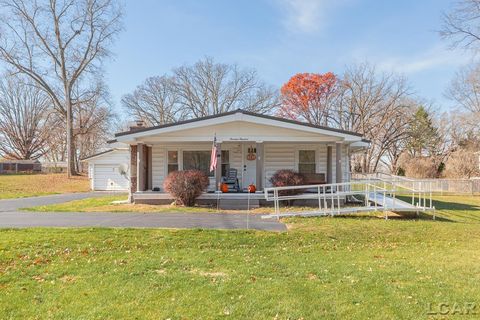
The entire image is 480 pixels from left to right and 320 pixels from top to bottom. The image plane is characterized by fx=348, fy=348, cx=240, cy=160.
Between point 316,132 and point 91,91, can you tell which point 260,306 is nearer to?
point 316,132

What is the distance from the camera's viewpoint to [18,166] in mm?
45969

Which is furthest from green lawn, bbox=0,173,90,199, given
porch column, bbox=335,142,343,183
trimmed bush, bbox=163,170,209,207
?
porch column, bbox=335,142,343,183

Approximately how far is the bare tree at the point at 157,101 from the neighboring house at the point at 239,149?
28638mm

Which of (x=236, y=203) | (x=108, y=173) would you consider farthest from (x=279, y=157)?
(x=108, y=173)

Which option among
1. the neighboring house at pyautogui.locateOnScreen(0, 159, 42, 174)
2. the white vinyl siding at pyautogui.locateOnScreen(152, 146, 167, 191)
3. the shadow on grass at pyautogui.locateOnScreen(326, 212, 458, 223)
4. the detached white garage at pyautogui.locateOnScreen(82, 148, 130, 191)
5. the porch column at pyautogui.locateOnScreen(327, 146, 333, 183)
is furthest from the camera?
the neighboring house at pyautogui.locateOnScreen(0, 159, 42, 174)

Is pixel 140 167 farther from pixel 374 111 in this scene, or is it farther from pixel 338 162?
pixel 374 111

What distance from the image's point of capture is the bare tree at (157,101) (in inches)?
1738

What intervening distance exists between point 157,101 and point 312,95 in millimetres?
19360

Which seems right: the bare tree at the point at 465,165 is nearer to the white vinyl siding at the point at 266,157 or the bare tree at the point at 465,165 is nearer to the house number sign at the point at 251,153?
the white vinyl siding at the point at 266,157

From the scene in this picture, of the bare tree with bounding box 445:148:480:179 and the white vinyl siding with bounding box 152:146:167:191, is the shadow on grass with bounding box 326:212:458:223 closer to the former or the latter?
the white vinyl siding with bounding box 152:146:167:191

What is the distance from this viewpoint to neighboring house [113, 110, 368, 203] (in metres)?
14.2

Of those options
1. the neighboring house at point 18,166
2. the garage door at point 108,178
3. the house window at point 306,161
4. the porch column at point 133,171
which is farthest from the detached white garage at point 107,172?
the neighboring house at point 18,166

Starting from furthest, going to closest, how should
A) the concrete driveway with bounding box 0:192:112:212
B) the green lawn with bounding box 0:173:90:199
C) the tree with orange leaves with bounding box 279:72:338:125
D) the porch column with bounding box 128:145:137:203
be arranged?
1. the tree with orange leaves with bounding box 279:72:338:125
2. the green lawn with bounding box 0:173:90:199
3. the porch column with bounding box 128:145:137:203
4. the concrete driveway with bounding box 0:192:112:212

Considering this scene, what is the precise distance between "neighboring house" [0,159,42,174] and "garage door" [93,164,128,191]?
75.8ft
